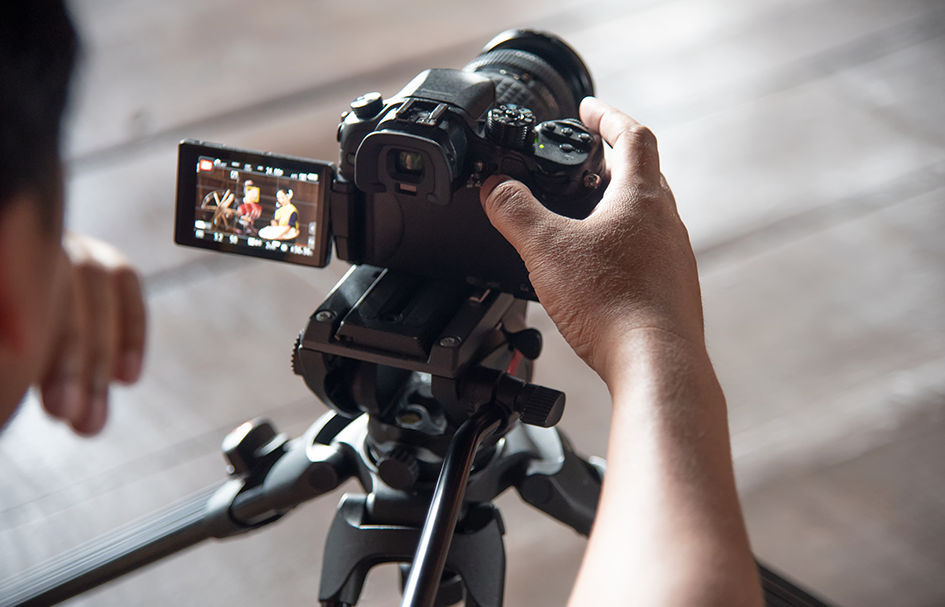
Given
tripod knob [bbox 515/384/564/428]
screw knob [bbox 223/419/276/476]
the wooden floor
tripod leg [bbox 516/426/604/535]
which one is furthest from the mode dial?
the wooden floor

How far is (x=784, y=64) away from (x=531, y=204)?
258 centimetres

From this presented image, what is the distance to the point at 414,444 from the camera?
2.53ft

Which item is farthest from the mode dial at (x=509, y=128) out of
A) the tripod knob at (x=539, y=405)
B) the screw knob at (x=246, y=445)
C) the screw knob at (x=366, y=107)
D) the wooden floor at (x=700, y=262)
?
the wooden floor at (x=700, y=262)

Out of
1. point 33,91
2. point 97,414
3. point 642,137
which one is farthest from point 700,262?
point 33,91

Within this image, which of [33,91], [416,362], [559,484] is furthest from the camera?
[559,484]

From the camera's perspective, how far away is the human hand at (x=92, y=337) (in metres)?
0.56

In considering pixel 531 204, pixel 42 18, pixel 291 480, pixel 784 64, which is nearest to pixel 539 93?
pixel 531 204

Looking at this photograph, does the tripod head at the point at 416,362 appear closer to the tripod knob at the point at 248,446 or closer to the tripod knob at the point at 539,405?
the tripod knob at the point at 539,405

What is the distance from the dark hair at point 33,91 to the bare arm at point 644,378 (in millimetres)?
361

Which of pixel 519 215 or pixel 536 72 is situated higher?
pixel 536 72

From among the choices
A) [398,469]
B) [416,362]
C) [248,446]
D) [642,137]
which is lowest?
[248,446]

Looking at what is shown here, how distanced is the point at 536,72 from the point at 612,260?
1.14ft

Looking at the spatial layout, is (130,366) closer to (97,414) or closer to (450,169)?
(97,414)

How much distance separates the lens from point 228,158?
0.73 meters
